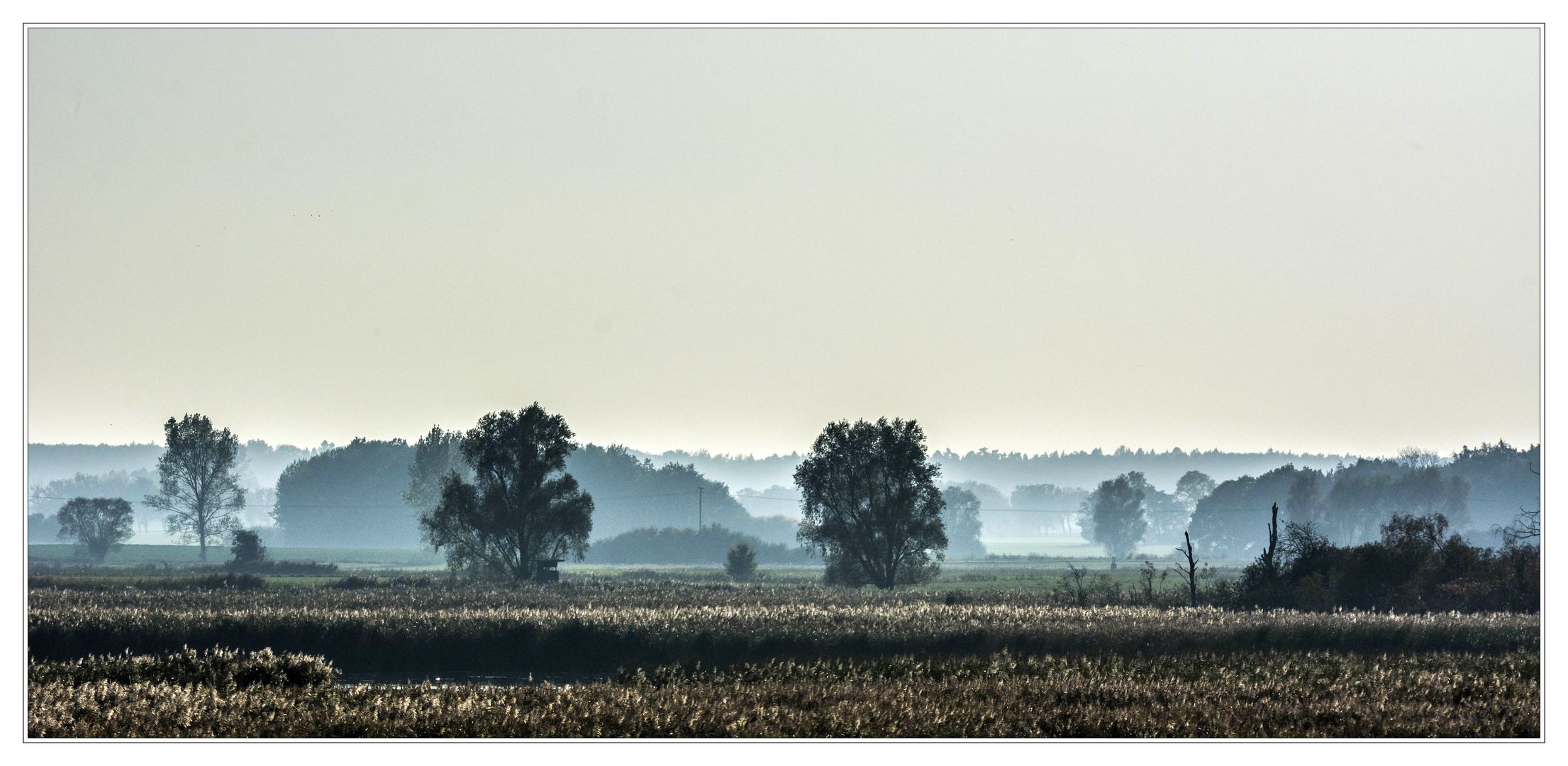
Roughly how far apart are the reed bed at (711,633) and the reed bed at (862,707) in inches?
289

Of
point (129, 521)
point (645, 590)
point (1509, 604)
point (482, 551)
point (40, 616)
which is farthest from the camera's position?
point (129, 521)

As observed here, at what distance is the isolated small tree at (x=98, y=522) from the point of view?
381 feet

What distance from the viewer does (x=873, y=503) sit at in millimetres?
68250

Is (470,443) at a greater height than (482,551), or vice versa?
(470,443)

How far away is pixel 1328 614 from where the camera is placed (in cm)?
3831

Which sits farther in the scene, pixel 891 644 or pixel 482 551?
pixel 482 551

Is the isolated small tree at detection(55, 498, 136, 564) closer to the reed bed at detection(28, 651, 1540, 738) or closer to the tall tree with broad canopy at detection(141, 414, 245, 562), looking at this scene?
the tall tree with broad canopy at detection(141, 414, 245, 562)

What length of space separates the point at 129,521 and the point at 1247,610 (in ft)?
387

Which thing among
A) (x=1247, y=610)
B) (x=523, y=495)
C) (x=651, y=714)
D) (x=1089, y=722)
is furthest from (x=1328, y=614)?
(x=523, y=495)

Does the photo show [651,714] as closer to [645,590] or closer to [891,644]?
[891,644]

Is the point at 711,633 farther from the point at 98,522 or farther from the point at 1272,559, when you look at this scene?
the point at 98,522

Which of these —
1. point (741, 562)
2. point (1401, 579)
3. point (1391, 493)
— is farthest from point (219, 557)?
point (1391, 493)

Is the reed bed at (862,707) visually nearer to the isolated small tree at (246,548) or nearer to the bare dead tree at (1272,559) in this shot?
the bare dead tree at (1272,559)

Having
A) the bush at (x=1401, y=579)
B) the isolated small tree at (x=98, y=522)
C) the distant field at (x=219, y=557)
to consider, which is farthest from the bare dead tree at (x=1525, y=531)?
the isolated small tree at (x=98, y=522)
